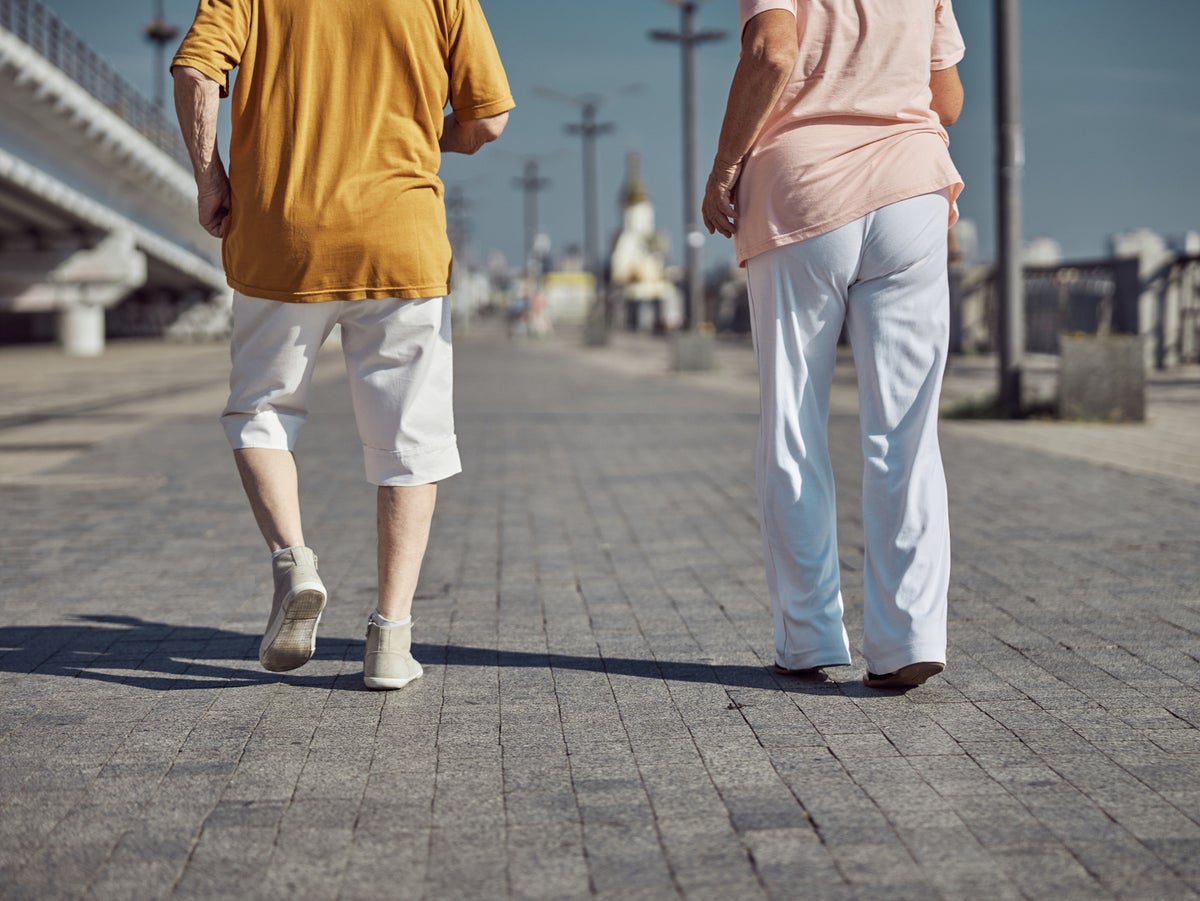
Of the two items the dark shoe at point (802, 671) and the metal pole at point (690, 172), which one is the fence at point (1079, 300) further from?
the dark shoe at point (802, 671)

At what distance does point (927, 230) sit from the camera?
3848 millimetres

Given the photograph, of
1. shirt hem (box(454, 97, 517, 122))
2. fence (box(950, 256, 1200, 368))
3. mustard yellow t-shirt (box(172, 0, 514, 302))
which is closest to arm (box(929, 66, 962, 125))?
shirt hem (box(454, 97, 517, 122))

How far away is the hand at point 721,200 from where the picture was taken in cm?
394

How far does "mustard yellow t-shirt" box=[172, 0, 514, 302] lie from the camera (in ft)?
12.4

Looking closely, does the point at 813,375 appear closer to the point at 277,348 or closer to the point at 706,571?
the point at 277,348

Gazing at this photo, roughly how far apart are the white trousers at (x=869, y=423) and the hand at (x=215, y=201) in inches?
50.6

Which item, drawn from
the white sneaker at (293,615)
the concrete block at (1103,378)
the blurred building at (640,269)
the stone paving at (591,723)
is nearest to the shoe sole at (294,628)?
the white sneaker at (293,615)

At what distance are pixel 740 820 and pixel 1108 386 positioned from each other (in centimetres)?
991

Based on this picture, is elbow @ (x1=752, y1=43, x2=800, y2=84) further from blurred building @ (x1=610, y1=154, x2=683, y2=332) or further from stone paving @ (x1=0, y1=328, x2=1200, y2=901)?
blurred building @ (x1=610, y1=154, x2=683, y2=332)

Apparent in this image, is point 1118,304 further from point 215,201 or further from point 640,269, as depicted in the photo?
point 640,269

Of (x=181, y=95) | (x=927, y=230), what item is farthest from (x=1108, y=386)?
(x=181, y=95)

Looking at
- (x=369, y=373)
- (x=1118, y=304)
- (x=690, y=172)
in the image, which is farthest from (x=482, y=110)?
(x=690, y=172)

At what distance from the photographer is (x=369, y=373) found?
3908 millimetres

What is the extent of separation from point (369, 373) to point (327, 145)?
1.80ft
